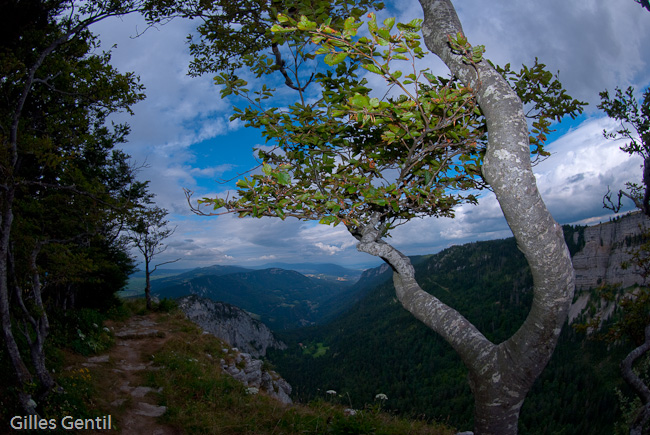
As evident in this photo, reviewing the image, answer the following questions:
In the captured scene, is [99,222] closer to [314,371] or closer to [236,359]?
[236,359]

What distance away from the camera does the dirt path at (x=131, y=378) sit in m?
7.78

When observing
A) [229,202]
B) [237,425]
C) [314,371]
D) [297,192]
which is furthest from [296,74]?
[314,371]

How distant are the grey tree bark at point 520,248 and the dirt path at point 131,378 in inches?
322

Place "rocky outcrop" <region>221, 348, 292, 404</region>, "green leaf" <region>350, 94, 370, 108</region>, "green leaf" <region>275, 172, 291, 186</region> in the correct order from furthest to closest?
"rocky outcrop" <region>221, 348, 292, 404</region> → "green leaf" <region>275, 172, 291, 186</region> → "green leaf" <region>350, 94, 370, 108</region>

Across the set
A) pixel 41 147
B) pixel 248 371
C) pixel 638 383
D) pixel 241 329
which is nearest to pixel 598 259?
pixel 241 329

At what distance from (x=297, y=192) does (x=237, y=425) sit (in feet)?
23.2

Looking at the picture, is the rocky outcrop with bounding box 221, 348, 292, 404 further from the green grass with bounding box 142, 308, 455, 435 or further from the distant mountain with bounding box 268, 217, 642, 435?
the distant mountain with bounding box 268, 217, 642, 435

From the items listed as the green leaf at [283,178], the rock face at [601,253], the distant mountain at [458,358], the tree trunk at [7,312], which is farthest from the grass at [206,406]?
the rock face at [601,253]

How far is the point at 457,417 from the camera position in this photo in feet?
245

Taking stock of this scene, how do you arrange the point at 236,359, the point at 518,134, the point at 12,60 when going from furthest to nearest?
1. the point at 236,359
2. the point at 12,60
3. the point at 518,134

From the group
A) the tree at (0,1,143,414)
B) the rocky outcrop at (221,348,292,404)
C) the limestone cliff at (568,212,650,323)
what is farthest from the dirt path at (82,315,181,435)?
the limestone cliff at (568,212,650,323)

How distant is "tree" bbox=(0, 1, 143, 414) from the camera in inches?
256

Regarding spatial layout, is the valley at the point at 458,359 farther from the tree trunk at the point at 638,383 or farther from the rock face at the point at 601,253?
the tree trunk at the point at 638,383

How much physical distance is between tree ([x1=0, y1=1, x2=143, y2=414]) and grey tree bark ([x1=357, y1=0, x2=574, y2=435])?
827cm
